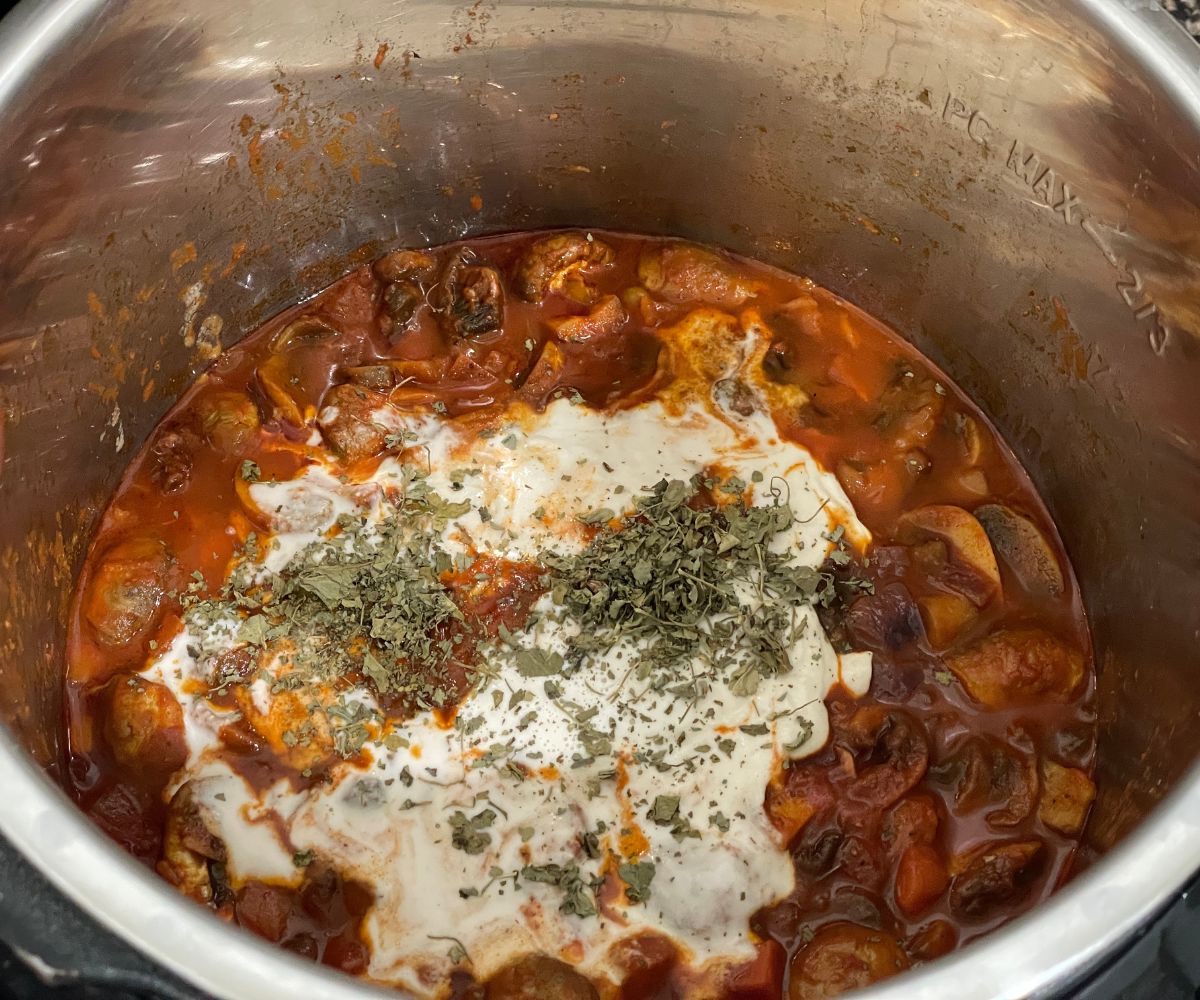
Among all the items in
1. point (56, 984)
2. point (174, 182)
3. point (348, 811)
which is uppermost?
point (174, 182)

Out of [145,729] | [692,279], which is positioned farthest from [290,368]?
[692,279]

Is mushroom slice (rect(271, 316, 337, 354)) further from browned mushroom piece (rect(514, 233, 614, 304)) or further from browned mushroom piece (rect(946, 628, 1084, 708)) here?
browned mushroom piece (rect(946, 628, 1084, 708))

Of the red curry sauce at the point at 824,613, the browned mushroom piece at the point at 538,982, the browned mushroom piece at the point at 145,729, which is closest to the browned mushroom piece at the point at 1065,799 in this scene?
the red curry sauce at the point at 824,613

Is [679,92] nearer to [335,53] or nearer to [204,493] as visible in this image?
[335,53]

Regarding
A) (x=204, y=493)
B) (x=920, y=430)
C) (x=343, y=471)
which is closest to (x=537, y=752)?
(x=343, y=471)

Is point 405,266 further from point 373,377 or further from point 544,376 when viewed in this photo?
point 544,376

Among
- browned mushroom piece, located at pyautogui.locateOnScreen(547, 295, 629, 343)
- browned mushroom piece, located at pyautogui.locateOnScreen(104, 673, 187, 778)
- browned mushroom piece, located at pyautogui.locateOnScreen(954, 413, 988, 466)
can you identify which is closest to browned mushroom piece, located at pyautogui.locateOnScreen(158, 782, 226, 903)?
browned mushroom piece, located at pyautogui.locateOnScreen(104, 673, 187, 778)

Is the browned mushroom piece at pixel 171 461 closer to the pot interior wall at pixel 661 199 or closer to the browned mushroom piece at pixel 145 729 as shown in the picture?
the pot interior wall at pixel 661 199
